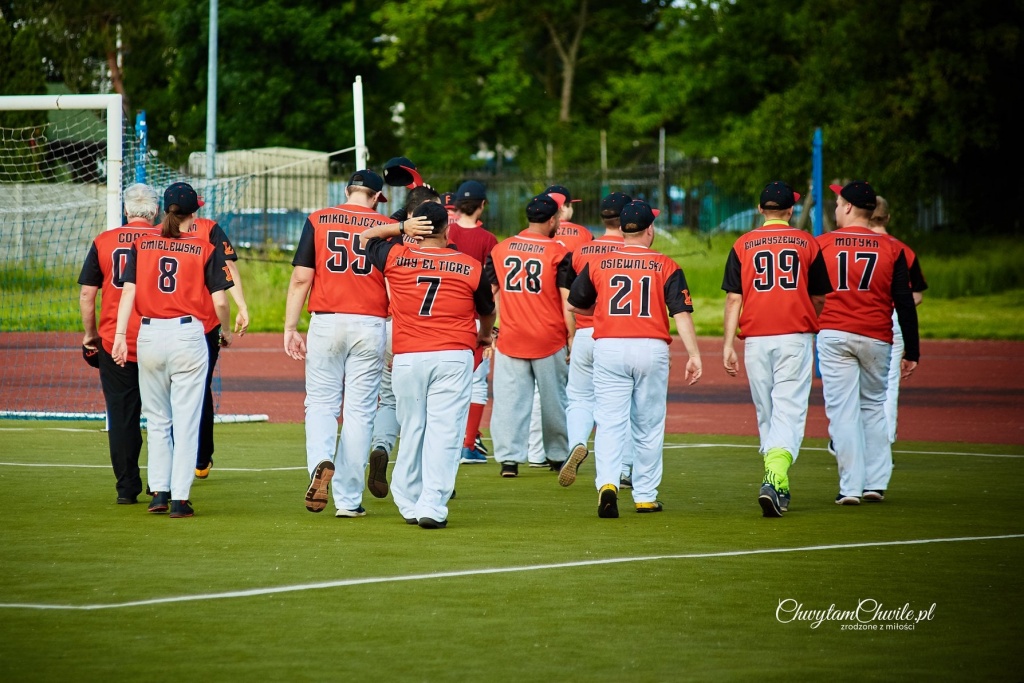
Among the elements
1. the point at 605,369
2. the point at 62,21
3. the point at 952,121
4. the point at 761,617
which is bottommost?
the point at 761,617

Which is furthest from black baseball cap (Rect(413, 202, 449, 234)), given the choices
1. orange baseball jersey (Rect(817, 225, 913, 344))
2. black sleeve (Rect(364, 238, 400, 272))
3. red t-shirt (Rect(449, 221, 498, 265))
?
orange baseball jersey (Rect(817, 225, 913, 344))

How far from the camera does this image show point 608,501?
9.03 m

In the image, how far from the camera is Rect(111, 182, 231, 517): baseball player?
345 inches

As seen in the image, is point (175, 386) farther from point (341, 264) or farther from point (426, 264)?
point (426, 264)

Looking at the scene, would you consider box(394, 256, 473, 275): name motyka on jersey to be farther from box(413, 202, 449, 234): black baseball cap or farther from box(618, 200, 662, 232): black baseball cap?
box(618, 200, 662, 232): black baseball cap

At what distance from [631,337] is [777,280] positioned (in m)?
1.08

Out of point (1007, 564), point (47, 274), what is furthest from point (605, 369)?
point (47, 274)

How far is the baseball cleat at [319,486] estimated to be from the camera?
865cm

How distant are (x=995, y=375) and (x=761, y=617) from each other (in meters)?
15.0

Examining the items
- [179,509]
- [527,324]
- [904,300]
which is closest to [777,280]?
[904,300]

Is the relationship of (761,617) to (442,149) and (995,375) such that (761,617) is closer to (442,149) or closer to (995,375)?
(995,375)

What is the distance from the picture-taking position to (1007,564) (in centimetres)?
759

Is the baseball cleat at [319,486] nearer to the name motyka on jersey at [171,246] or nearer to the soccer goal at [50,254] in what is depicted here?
the name motyka on jersey at [171,246]

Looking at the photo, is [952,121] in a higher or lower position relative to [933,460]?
higher
